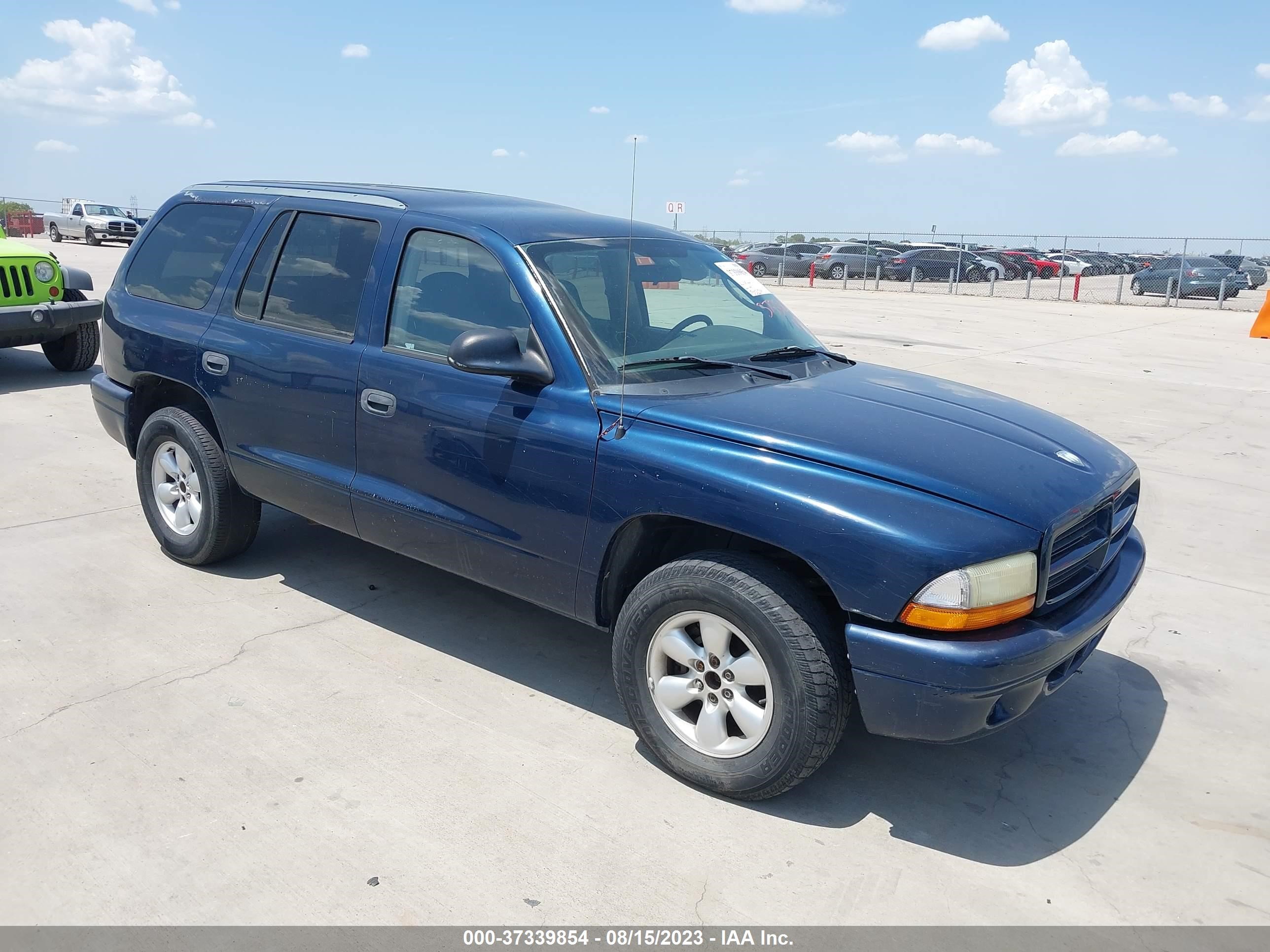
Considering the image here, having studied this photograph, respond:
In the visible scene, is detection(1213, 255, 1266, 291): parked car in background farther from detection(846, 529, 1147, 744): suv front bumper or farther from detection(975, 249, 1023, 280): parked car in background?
detection(846, 529, 1147, 744): suv front bumper

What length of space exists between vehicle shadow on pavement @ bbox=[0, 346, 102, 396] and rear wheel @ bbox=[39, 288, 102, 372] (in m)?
0.11

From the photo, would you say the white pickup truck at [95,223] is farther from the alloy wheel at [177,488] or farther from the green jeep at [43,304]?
the alloy wheel at [177,488]

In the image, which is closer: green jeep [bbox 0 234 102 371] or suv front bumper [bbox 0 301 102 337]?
suv front bumper [bbox 0 301 102 337]

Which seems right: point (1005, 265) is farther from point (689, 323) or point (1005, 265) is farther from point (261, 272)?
point (261, 272)

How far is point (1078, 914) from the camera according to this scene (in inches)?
111

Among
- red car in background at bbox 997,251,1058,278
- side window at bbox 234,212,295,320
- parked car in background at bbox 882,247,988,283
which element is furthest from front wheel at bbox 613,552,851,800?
red car in background at bbox 997,251,1058,278

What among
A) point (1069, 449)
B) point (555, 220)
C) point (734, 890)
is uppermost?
point (555, 220)

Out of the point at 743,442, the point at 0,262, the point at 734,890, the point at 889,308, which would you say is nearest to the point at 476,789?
the point at 734,890

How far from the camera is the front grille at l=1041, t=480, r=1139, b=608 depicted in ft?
10.3

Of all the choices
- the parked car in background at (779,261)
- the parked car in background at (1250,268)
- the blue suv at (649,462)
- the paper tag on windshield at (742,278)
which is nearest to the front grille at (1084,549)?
the blue suv at (649,462)

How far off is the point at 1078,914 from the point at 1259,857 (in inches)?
28.7

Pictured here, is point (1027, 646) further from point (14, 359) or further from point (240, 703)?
point (14, 359)

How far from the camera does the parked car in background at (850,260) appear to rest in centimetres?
3578

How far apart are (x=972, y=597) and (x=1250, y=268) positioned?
3964cm
